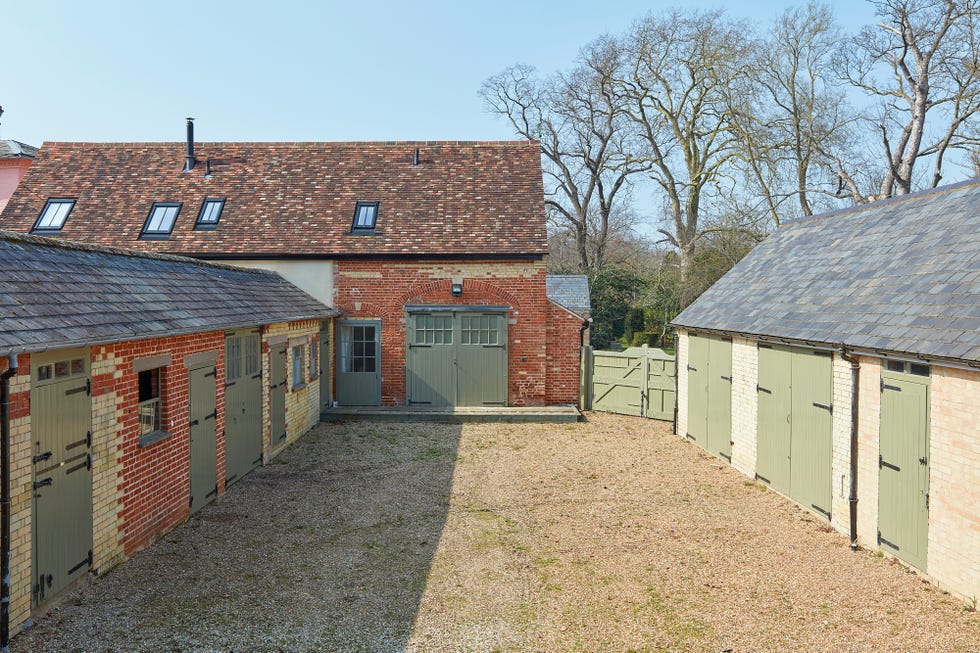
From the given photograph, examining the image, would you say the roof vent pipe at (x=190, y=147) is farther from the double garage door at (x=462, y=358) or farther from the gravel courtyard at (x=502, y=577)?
the gravel courtyard at (x=502, y=577)

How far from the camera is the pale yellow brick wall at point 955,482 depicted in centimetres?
621

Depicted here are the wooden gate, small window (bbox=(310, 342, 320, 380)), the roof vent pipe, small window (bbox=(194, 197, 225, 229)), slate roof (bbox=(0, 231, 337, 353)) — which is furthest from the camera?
the roof vent pipe

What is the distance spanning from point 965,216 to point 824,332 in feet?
7.39

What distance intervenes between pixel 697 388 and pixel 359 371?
8.08 m

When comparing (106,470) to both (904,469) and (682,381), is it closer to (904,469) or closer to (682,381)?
(904,469)

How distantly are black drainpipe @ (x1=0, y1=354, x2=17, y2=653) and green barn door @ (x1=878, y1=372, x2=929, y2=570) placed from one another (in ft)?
27.4

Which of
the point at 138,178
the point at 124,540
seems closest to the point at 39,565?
the point at 124,540

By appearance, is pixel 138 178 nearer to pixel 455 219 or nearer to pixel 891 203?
pixel 455 219

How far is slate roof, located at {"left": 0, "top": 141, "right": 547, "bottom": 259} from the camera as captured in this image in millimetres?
16719

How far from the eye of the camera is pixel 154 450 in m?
7.80

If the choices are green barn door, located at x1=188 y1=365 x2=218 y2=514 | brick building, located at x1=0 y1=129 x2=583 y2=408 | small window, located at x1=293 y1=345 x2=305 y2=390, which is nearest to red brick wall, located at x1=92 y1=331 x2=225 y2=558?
green barn door, located at x1=188 y1=365 x2=218 y2=514

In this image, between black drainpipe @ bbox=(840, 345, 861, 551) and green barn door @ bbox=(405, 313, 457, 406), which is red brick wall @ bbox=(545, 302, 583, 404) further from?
black drainpipe @ bbox=(840, 345, 861, 551)

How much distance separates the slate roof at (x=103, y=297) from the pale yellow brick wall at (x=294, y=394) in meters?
0.75

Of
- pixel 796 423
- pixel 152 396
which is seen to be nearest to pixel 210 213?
pixel 152 396
